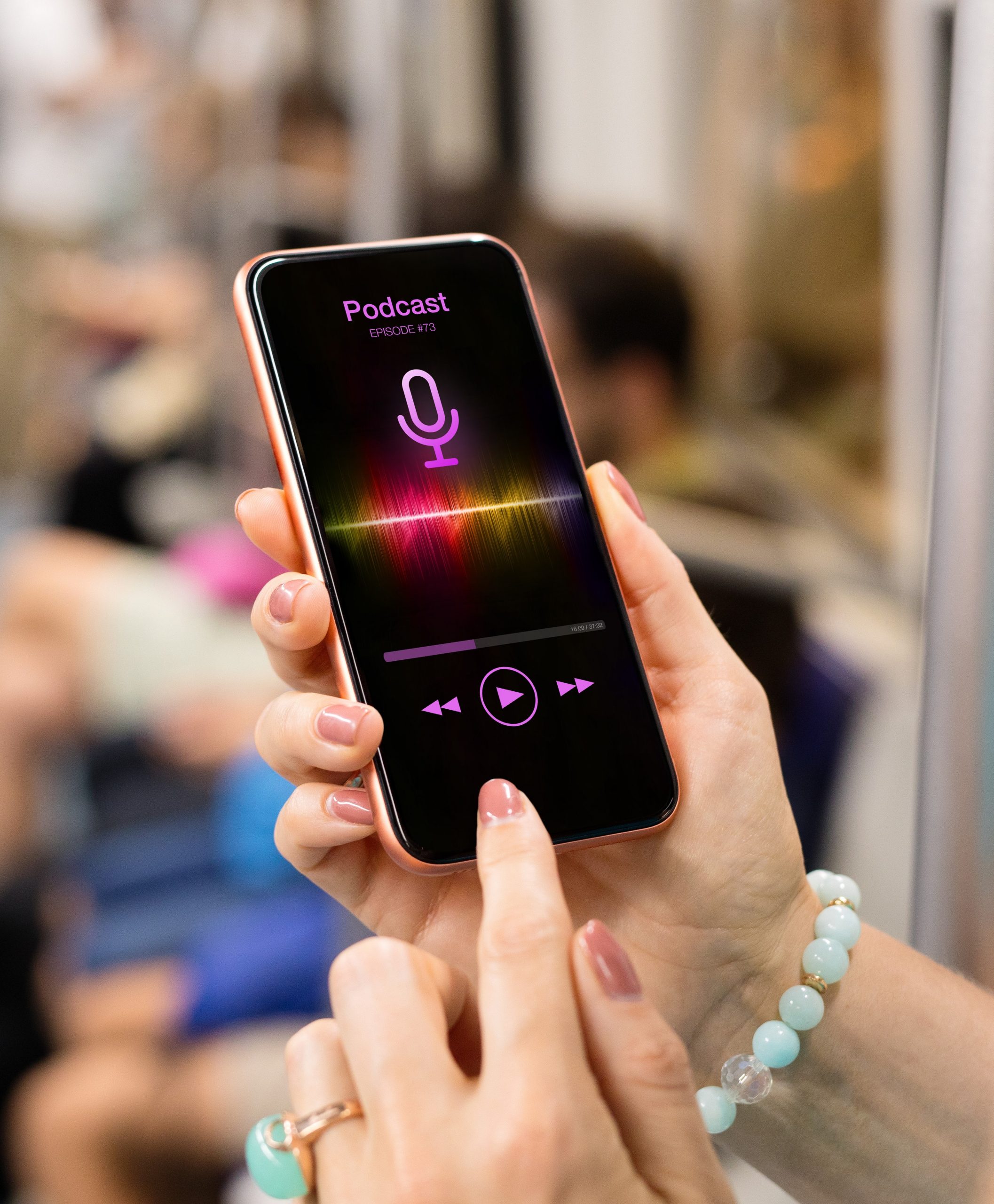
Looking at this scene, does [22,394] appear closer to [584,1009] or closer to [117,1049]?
[117,1049]

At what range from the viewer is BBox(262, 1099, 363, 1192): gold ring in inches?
11.6

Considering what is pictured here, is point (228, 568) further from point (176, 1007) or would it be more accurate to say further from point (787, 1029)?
point (787, 1029)

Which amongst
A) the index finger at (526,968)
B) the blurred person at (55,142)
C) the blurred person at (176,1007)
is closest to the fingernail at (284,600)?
the index finger at (526,968)

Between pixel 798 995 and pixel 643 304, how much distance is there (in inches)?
36.9

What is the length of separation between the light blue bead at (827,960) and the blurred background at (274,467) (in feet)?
0.14

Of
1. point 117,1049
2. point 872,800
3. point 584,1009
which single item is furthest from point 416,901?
point 117,1049

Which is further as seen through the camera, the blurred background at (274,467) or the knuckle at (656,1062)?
the blurred background at (274,467)

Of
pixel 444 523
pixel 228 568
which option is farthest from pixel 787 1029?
pixel 228 568

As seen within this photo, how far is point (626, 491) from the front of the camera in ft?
1.30

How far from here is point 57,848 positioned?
134 cm

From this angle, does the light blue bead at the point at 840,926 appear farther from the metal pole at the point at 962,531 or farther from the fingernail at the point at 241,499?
the fingernail at the point at 241,499

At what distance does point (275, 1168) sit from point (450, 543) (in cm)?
20

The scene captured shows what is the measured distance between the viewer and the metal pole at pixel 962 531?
337mm

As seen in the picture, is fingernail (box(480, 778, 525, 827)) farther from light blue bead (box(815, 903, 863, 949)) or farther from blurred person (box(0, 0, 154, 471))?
blurred person (box(0, 0, 154, 471))
